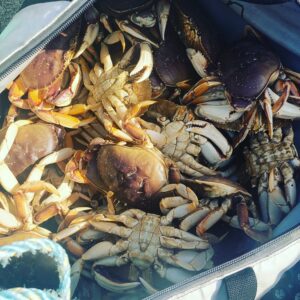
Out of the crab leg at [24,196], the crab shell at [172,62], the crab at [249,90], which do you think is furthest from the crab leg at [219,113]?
the crab leg at [24,196]

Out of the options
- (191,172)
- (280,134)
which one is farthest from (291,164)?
(191,172)

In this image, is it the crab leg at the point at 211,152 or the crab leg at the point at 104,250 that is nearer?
the crab leg at the point at 104,250

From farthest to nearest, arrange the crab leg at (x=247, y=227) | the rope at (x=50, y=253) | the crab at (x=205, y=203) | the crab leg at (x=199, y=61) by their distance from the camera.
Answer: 1. the crab leg at (x=199, y=61)
2. the crab at (x=205, y=203)
3. the crab leg at (x=247, y=227)
4. the rope at (x=50, y=253)

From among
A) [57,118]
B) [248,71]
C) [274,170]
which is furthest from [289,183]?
[57,118]

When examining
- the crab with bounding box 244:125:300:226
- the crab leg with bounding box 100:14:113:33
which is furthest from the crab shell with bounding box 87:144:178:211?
the crab leg with bounding box 100:14:113:33

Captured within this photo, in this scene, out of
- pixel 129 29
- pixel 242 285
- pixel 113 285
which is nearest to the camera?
pixel 242 285

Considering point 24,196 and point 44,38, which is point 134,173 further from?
point 44,38

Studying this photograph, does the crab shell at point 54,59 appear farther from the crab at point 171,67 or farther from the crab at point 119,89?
the crab at point 171,67
